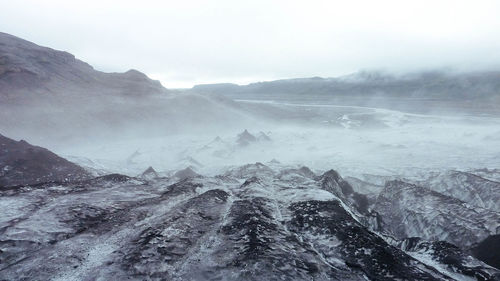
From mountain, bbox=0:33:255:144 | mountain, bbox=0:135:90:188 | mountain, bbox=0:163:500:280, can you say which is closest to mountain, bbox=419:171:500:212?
mountain, bbox=0:163:500:280

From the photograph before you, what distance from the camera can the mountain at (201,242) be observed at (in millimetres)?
7109

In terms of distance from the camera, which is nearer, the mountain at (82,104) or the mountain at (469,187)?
the mountain at (469,187)

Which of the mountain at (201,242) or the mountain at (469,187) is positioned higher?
the mountain at (201,242)

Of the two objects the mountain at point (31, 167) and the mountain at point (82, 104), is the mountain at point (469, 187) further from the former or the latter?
the mountain at point (82, 104)

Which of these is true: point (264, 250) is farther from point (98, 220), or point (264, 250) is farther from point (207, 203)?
point (98, 220)

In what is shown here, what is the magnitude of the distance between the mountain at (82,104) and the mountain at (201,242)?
2988cm

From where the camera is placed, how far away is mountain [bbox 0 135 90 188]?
15875 mm

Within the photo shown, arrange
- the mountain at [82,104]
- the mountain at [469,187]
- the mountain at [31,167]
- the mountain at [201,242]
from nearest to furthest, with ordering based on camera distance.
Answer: the mountain at [201,242] < the mountain at [469,187] < the mountain at [31,167] < the mountain at [82,104]

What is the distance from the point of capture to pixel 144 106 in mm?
51031

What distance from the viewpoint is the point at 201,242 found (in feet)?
27.6

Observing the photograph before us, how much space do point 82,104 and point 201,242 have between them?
42.0m

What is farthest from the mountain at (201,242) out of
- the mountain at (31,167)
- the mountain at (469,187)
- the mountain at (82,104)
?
the mountain at (82,104)

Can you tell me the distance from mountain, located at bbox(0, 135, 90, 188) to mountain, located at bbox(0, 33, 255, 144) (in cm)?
1991

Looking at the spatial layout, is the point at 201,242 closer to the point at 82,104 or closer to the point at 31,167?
the point at 31,167
